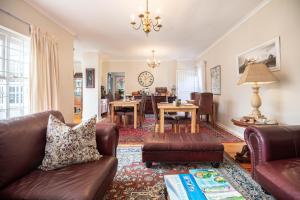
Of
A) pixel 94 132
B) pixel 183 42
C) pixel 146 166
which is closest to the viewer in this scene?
pixel 94 132

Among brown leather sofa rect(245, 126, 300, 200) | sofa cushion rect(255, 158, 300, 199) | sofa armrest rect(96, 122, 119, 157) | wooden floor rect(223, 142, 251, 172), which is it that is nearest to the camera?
sofa cushion rect(255, 158, 300, 199)

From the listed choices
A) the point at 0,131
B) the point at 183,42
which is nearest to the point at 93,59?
the point at 183,42

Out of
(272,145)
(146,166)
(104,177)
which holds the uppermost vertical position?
(272,145)

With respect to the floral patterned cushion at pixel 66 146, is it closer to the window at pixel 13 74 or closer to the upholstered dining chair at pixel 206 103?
the window at pixel 13 74

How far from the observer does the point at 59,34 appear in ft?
12.8

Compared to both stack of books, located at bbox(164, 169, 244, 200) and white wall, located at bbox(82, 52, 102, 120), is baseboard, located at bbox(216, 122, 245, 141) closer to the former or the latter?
stack of books, located at bbox(164, 169, 244, 200)

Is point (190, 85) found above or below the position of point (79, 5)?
below

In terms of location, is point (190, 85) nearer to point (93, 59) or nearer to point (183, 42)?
point (183, 42)

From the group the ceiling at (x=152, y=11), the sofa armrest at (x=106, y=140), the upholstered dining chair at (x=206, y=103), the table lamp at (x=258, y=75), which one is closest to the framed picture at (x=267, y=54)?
the table lamp at (x=258, y=75)

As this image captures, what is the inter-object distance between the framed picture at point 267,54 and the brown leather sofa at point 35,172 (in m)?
2.78

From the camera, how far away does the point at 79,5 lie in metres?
2.98

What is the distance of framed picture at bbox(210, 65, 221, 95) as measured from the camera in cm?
506

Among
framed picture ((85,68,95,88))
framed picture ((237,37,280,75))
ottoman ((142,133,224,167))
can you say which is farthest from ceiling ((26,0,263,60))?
ottoman ((142,133,224,167))

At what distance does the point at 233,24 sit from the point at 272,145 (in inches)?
122
